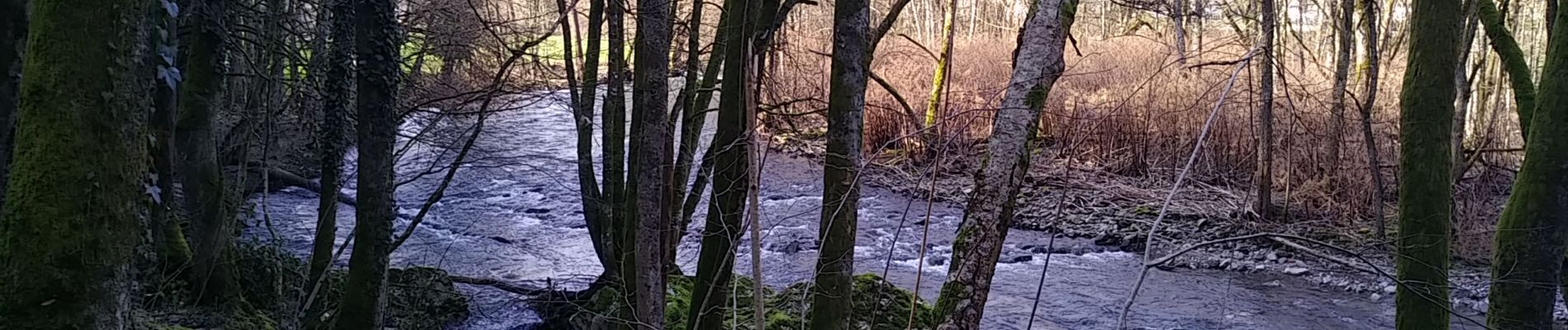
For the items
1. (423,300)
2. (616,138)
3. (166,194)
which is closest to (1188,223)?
(616,138)

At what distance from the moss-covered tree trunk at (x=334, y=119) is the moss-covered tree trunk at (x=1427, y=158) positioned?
5279 millimetres

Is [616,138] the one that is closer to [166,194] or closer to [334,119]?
[334,119]

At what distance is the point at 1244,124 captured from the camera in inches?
487

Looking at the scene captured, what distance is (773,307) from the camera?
659 centimetres

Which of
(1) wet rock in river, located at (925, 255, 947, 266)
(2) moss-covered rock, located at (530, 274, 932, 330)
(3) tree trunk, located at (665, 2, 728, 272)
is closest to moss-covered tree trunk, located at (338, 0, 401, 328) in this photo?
(2) moss-covered rock, located at (530, 274, 932, 330)

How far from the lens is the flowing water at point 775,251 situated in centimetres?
843

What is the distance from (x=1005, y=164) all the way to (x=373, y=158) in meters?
3.32

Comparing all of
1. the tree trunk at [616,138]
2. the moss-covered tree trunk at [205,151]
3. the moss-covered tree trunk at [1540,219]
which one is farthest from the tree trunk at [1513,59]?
the moss-covered tree trunk at [205,151]

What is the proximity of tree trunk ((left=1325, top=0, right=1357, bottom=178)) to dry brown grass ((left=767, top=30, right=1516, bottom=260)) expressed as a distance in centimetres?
6

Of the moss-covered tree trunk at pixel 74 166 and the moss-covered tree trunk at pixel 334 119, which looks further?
the moss-covered tree trunk at pixel 334 119

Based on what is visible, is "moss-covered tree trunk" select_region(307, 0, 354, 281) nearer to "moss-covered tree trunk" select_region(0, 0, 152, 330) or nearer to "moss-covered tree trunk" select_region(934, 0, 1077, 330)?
"moss-covered tree trunk" select_region(0, 0, 152, 330)

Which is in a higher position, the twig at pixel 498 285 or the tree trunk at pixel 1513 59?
the tree trunk at pixel 1513 59

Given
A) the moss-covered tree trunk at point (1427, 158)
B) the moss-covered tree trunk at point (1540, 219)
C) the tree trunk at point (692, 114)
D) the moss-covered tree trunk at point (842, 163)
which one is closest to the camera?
the moss-covered tree trunk at point (842, 163)

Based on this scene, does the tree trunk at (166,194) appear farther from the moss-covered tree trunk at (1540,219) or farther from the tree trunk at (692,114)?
the moss-covered tree trunk at (1540,219)
